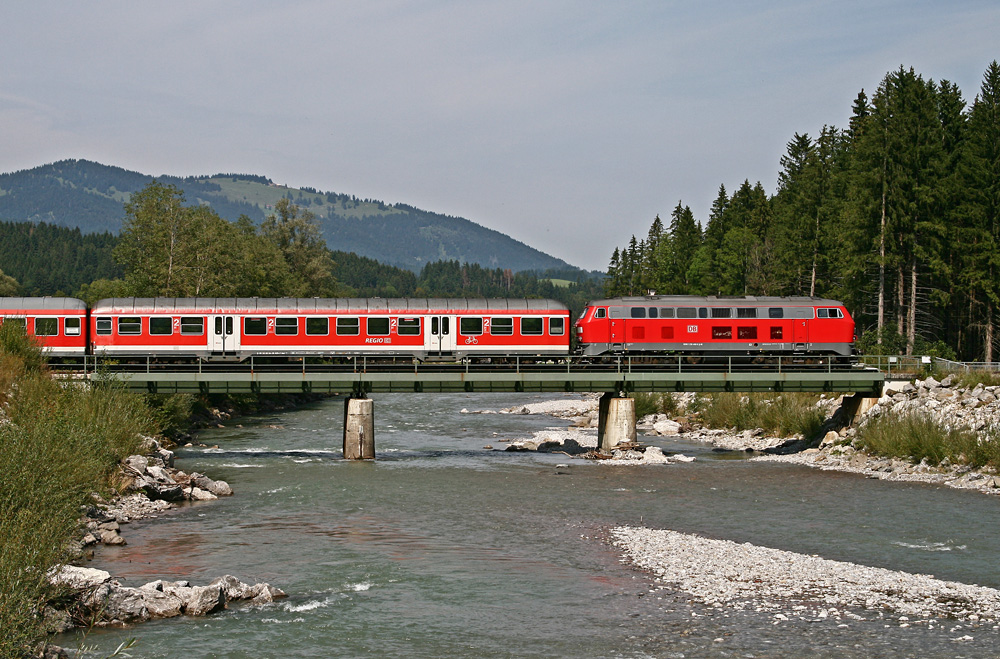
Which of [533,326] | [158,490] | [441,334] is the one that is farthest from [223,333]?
[158,490]

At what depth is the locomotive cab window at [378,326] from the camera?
4388 centimetres

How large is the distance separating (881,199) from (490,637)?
49.9 meters

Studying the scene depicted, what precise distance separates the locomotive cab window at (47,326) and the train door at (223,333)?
702cm

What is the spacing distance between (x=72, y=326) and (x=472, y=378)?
1862 centimetres

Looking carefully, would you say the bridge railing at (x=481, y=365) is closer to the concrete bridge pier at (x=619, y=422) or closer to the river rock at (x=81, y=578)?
the concrete bridge pier at (x=619, y=422)

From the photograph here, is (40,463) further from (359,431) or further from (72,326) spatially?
(72,326)

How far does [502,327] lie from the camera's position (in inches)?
1738

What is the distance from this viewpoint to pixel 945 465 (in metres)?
34.9

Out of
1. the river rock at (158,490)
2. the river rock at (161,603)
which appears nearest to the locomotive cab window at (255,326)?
the river rock at (158,490)

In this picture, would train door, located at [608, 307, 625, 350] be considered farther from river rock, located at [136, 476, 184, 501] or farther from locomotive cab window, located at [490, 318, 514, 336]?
river rock, located at [136, 476, 184, 501]

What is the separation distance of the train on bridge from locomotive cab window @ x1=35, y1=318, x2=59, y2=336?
0.05 meters

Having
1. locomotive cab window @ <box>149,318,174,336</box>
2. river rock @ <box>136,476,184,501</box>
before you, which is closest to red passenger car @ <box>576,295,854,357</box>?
locomotive cab window @ <box>149,318,174,336</box>

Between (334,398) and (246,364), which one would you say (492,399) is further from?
(246,364)

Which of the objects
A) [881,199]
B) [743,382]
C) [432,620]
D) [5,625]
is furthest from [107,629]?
[881,199]
